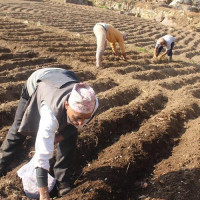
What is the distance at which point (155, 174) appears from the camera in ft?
11.0

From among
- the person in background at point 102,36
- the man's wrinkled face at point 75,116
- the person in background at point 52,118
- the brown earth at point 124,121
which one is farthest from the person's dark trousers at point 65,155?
the person in background at point 102,36

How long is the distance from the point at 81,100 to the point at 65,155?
33.8 inches

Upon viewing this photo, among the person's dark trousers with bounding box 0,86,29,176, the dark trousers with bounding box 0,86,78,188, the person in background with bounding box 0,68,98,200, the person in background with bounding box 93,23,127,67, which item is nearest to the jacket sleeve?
the person in background with bounding box 0,68,98,200

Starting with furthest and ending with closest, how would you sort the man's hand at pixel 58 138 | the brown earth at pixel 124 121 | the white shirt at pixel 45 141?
the brown earth at pixel 124 121 < the man's hand at pixel 58 138 < the white shirt at pixel 45 141

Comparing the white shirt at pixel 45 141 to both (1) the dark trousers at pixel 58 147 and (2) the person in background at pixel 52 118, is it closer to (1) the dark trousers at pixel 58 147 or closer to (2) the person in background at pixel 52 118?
(2) the person in background at pixel 52 118

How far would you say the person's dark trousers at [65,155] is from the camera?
2.47 meters

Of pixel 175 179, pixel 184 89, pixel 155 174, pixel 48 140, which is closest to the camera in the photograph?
pixel 48 140

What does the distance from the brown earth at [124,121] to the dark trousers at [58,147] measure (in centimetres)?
23

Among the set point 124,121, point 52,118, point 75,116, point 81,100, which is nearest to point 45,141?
point 52,118

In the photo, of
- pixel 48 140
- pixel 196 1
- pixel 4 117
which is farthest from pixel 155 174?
pixel 196 1

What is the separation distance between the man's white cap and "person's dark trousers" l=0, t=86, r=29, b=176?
741 mm

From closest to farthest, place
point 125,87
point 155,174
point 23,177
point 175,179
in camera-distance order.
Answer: point 23,177 → point 175,179 → point 155,174 → point 125,87

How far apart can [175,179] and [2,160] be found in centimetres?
177

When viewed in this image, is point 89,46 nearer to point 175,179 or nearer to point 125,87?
point 125,87
